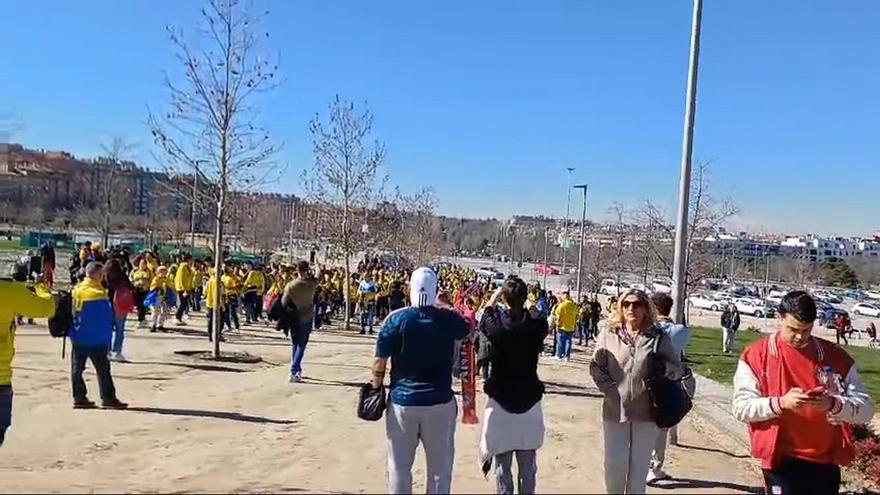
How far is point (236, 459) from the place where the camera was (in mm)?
8086

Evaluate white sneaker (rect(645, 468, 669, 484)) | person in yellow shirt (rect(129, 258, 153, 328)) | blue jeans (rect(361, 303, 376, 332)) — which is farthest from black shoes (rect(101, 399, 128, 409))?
blue jeans (rect(361, 303, 376, 332))

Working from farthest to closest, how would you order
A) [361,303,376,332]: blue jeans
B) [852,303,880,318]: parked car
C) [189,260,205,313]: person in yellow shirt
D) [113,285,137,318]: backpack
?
[852,303,880,318]: parked car < [361,303,376,332]: blue jeans < [189,260,205,313]: person in yellow shirt < [113,285,137,318]: backpack

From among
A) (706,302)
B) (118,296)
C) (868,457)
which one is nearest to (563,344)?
(118,296)

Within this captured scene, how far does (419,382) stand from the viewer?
213 inches

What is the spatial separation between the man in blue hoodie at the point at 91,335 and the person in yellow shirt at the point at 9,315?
10.1 ft

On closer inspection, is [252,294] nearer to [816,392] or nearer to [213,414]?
[213,414]

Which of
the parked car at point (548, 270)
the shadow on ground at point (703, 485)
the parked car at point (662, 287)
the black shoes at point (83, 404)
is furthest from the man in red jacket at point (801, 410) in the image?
the parked car at point (548, 270)

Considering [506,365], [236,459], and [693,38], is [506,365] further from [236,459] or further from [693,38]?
[693,38]

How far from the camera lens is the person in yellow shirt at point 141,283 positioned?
20388mm

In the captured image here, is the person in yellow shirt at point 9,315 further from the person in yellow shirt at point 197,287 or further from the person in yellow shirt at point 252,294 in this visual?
the person in yellow shirt at point 252,294

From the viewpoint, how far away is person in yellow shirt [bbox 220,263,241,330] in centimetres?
2170

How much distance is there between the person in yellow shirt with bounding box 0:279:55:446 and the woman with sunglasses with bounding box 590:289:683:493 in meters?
4.62

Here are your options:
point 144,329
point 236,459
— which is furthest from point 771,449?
point 144,329

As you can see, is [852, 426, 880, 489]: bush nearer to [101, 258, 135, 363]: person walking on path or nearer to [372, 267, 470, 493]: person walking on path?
[372, 267, 470, 493]: person walking on path
